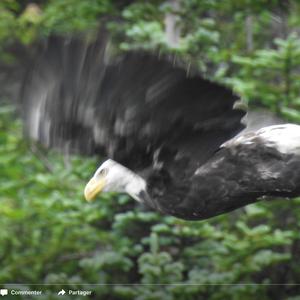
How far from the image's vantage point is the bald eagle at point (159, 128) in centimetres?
366

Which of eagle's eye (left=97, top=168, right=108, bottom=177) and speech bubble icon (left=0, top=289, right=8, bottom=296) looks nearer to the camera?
eagle's eye (left=97, top=168, right=108, bottom=177)

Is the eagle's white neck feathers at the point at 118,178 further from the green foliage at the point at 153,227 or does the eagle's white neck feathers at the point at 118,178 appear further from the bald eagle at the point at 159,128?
the green foliage at the point at 153,227

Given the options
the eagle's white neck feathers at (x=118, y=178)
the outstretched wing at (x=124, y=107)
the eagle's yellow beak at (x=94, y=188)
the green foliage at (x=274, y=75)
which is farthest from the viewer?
the green foliage at (x=274, y=75)

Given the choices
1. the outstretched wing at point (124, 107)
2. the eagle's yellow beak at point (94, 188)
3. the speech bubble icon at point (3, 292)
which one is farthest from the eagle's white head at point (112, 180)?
the speech bubble icon at point (3, 292)

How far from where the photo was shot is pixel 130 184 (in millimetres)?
4461

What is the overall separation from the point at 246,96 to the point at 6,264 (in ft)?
6.61

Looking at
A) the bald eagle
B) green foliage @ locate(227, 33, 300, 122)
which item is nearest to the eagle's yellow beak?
the bald eagle

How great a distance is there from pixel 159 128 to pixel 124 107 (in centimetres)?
23

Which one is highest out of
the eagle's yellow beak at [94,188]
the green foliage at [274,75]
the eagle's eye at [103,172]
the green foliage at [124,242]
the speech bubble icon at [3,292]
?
the green foliage at [274,75]

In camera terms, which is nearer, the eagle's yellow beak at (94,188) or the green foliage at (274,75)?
the eagle's yellow beak at (94,188)

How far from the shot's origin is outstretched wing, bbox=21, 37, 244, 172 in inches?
143

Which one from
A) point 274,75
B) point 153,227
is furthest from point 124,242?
point 274,75

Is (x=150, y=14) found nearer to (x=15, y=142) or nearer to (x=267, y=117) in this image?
(x=15, y=142)

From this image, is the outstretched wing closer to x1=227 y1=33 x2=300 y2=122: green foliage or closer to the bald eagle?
the bald eagle
